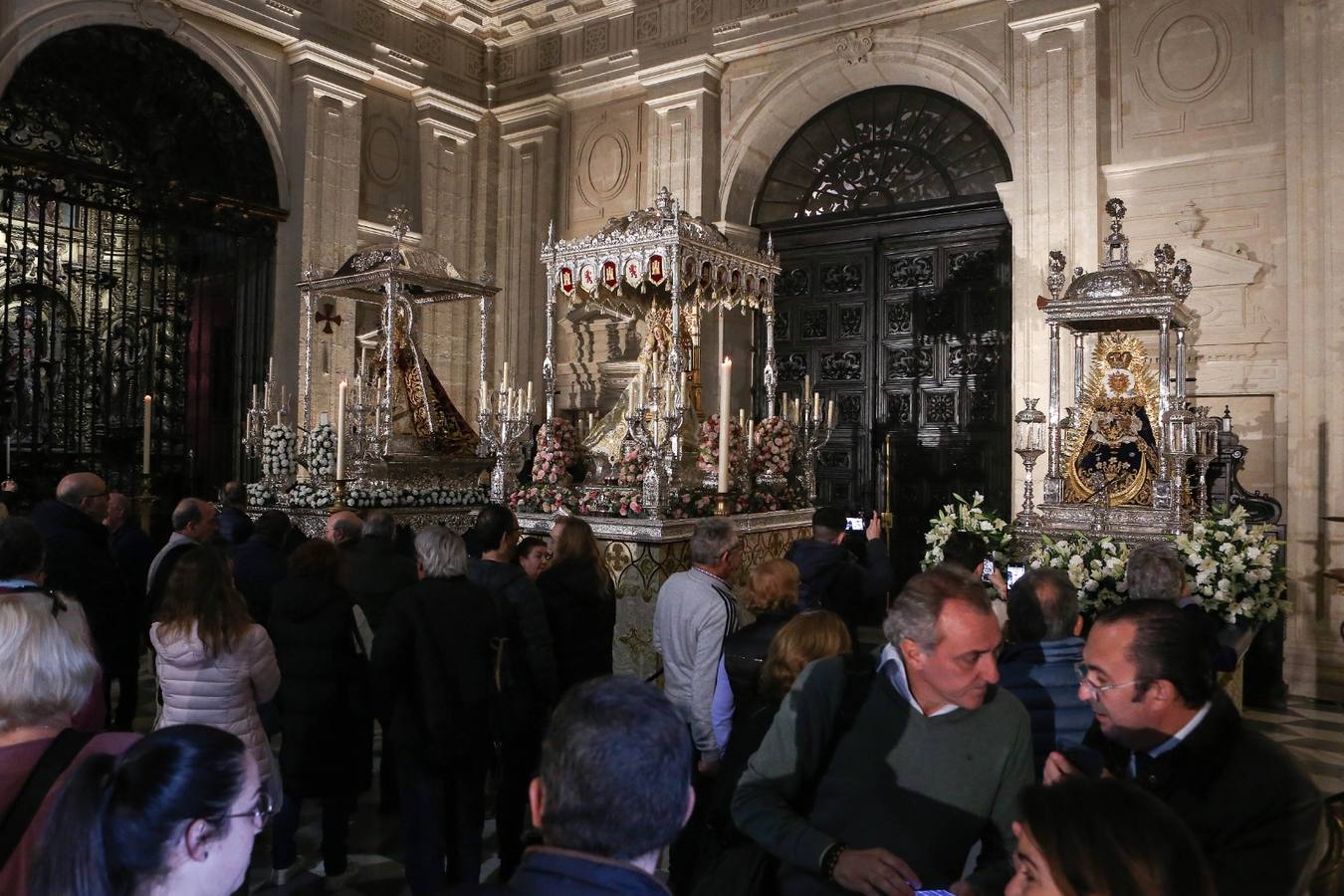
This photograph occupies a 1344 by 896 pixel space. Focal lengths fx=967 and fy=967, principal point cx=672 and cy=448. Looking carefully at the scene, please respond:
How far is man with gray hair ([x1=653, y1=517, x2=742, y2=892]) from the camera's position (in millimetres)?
3578

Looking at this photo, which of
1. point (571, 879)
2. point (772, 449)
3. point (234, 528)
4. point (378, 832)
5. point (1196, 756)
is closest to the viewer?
point (571, 879)

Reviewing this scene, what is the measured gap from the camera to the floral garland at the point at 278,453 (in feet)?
29.1

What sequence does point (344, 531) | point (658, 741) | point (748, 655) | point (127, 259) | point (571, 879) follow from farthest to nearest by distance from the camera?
point (127, 259) < point (344, 531) < point (748, 655) < point (658, 741) < point (571, 879)

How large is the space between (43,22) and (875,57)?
838 centimetres

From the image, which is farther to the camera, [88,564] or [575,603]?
[88,564]

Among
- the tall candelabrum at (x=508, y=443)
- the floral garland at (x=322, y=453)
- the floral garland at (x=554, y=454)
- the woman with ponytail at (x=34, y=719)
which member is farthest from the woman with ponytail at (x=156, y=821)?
the floral garland at (x=322, y=453)

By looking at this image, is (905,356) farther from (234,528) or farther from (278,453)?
(234,528)

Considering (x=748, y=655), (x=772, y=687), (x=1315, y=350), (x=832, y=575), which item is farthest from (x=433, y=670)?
(x=1315, y=350)

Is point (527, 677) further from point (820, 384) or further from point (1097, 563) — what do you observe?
point (820, 384)

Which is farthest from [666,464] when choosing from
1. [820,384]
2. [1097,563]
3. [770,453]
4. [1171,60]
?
[1171,60]

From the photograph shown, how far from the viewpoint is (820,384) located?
11.3 m

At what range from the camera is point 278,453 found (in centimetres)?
889

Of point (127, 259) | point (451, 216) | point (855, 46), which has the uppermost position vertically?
point (855, 46)

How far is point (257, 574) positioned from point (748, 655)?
3068mm
